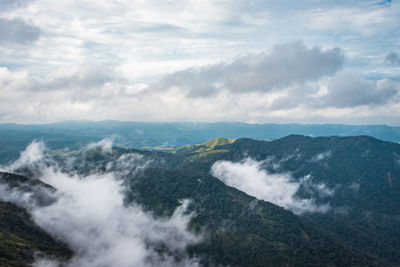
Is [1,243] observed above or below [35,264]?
above

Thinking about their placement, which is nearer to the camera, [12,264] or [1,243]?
[12,264]

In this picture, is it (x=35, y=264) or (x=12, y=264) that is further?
(x=35, y=264)
